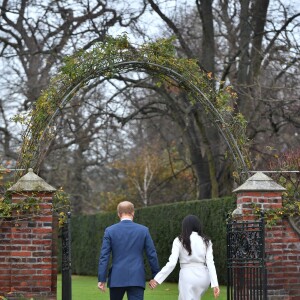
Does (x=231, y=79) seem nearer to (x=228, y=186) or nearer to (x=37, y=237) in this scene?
(x=228, y=186)

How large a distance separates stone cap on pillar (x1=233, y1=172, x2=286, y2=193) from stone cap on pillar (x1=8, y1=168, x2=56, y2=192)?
2.61 meters

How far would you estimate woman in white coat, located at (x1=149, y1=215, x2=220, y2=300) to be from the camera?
9203mm

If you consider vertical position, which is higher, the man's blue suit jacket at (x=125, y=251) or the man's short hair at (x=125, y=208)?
the man's short hair at (x=125, y=208)

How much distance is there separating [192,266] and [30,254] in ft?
9.83

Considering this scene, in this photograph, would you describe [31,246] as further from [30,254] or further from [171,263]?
[171,263]

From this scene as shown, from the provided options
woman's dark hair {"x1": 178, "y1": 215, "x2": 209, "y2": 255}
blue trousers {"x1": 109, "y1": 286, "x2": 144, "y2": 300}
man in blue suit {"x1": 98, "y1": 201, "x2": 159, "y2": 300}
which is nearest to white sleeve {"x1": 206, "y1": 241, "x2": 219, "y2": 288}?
woman's dark hair {"x1": 178, "y1": 215, "x2": 209, "y2": 255}

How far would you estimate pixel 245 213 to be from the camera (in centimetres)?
1209

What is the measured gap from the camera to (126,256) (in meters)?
9.33

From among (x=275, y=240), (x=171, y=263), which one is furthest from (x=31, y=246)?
(x=275, y=240)

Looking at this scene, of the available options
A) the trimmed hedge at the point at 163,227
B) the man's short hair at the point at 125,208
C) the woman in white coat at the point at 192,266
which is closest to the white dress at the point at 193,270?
the woman in white coat at the point at 192,266

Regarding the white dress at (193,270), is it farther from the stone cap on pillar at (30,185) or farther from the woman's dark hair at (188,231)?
the stone cap on pillar at (30,185)

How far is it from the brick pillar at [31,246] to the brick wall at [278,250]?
8.72 feet

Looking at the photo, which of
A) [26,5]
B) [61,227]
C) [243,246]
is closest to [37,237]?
[61,227]

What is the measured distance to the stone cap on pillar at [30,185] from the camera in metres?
11.5
